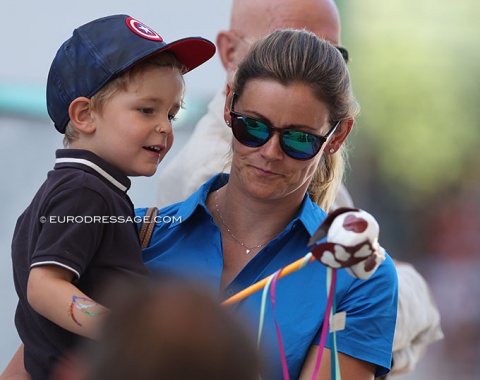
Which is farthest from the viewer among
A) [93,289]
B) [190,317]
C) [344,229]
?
[93,289]

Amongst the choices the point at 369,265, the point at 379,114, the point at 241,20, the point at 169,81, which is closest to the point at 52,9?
the point at 241,20

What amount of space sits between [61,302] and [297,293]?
64 cm

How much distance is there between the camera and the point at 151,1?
3727 mm

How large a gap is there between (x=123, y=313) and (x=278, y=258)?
1403 mm

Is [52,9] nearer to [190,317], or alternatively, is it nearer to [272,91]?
[272,91]

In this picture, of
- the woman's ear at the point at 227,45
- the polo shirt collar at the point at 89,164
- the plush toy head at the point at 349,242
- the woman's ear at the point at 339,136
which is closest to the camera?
the plush toy head at the point at 349,242

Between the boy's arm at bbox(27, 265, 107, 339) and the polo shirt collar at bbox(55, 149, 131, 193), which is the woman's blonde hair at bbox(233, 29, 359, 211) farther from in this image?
the boy's arm at bbox(27, 265, 107, 339)

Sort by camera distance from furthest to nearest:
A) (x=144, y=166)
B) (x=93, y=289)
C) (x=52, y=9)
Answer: (x=52, y=9)
(x=144, y=166)
(x=93, y=289)

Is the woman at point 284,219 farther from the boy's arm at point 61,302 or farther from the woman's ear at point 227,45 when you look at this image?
the woman's ear at point 227,45

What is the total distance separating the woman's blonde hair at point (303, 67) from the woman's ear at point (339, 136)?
28 millimetres

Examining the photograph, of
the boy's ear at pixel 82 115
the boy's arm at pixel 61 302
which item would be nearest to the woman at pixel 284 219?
the boy's arm at pixel 61 302

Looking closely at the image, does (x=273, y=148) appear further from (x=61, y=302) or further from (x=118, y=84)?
(x=61, y=302)

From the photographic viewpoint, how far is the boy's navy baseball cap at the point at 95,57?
2387 millimetres

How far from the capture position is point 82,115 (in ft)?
8.01
